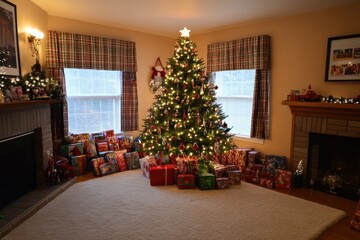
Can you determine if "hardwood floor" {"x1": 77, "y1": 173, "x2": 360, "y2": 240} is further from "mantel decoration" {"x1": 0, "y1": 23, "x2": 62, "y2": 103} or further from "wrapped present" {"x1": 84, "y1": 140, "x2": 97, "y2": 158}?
"mantel decoration" {"x1": 0, "y1": 23, "x2": 62, "y2": 103}

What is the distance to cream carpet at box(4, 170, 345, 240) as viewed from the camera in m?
2.49

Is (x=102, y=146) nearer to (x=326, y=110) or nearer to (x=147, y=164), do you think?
(x=147, y=164)

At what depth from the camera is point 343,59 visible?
3379 millimetres

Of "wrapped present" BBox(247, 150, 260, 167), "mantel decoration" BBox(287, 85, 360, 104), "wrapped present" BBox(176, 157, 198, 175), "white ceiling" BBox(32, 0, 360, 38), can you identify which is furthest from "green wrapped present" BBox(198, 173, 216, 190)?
"white ceiling" BBox(32, 0, 360, 38)

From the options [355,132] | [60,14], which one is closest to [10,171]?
[60,14]

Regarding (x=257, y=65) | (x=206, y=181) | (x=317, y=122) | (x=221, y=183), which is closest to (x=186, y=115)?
(x=206, y=181)

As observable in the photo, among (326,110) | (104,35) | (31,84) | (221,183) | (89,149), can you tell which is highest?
(104,35)

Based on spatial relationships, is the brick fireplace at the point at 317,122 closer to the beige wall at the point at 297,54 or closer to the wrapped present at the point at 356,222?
the beige wall at the point at 297,54

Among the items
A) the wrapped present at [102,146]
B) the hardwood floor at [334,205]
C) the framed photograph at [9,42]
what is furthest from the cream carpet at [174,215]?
the framed photograph at [9,42]

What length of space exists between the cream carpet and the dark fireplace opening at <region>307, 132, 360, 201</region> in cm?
60

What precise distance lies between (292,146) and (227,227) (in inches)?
75.2

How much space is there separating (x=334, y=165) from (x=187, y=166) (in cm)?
215

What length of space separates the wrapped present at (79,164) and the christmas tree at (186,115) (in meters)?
1.18

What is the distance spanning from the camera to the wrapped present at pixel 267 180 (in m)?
3.73
